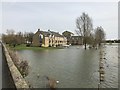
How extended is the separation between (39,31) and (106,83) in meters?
60.1

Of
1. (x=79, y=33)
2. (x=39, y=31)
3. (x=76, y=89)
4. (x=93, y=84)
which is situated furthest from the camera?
(x=39, y=31)

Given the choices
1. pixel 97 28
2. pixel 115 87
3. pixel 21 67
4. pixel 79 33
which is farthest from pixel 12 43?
pixel 115 87

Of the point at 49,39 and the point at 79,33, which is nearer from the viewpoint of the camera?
the point at 79,33

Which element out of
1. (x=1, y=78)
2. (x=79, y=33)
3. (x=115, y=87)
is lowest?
(x=115, y=87)

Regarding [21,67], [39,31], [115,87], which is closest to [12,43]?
[39,31]

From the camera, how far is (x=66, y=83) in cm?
1261

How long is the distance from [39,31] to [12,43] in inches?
492

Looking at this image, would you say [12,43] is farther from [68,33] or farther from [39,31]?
[68,33]

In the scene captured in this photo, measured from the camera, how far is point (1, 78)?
11375 millimetres

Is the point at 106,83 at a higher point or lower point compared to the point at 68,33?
lower

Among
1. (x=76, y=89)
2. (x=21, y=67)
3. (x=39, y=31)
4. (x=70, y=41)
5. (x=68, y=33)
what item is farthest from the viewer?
(x=68, y=33)

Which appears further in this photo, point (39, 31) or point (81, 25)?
point (39, 31)

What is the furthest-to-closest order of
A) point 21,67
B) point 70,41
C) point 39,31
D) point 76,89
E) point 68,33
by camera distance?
point 68,33, point 70,41, point 39,31, point 21,67, point 76,89

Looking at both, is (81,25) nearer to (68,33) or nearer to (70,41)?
(70,41)
